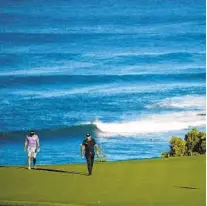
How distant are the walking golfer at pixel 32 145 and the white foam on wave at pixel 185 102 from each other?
1229 millimetres

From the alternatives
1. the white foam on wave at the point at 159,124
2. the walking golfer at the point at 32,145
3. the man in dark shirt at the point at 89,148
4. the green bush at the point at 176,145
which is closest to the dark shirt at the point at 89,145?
the man in dark shirt at the point at 89,148

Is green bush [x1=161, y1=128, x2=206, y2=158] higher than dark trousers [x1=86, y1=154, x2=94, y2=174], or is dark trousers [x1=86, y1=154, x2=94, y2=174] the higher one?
green bush [x1=161, y1=128, x2=206, y2=158]

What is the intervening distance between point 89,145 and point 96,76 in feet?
2.38

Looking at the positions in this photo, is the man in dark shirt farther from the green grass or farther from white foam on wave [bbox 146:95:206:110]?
white foam on wave [bbox 146:95:206:110]

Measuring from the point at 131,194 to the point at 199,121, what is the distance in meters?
1.04

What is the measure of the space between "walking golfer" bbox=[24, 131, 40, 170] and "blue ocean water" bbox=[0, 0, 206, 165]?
0.07 m

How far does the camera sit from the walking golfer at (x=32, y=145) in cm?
991

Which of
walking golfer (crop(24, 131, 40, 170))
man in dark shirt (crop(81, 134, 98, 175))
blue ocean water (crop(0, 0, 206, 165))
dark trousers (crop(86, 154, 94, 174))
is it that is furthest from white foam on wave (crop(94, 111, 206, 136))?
walking golfer (crop(24, 131, 40, 170))

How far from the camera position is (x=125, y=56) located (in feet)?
32.6

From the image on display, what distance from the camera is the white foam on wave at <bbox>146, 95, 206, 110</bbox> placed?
986cm

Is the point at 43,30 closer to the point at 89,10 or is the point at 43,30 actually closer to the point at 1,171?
the point at 89,10

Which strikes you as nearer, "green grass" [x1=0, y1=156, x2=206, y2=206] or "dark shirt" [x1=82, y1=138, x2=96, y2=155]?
"green grass" [x1=0, y1=156, x2=206, y2=206]

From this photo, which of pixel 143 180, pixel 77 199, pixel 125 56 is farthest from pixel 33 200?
pixel 125 56

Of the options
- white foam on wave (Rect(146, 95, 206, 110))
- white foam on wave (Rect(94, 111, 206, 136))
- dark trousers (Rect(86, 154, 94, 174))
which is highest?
white foam on wave (Rect(146, 95, 206, 110))
